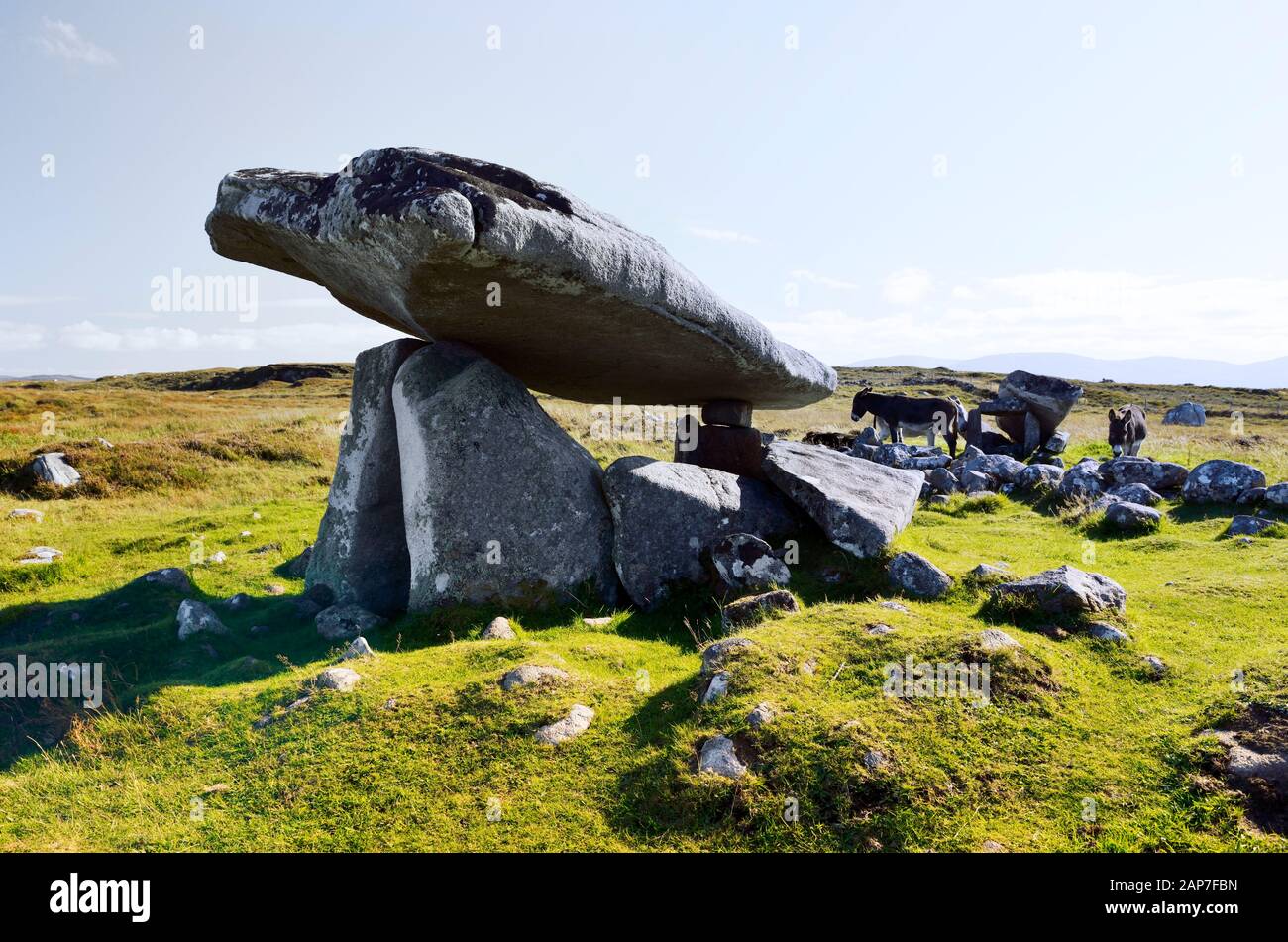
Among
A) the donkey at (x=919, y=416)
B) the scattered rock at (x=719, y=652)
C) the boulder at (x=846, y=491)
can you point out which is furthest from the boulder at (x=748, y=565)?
the donkey at (x=919, y=416)

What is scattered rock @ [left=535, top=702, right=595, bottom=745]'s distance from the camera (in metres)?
5.54

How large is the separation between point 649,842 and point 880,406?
Result: 21.9 m

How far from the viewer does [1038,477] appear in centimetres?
1549

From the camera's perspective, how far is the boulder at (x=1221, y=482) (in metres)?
12.6

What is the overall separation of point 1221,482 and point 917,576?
7.84m

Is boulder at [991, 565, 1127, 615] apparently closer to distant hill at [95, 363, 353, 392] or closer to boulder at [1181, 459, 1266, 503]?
boulder at [1181, 459, 1266, 503]

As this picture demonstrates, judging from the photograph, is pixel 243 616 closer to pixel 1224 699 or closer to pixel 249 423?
pixel 1224 699

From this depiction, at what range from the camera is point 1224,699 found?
547 centimetres

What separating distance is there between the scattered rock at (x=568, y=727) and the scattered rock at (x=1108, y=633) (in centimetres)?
415

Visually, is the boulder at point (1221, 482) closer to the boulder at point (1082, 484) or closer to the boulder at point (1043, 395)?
the boulder at point (1082, 484)

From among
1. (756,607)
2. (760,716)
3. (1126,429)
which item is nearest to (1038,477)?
(1126,429)

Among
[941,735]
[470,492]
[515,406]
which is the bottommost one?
[941,735]

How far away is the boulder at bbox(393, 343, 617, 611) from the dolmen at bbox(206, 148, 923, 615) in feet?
0.08
